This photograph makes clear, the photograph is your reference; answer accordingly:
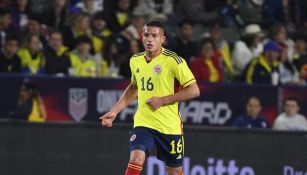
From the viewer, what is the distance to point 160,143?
10594 mm

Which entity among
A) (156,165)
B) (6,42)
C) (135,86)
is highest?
(6,42)

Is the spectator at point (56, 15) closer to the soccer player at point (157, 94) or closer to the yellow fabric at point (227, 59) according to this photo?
the yellow fabric at point (227, 59)

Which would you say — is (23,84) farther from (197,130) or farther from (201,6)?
(201,6)

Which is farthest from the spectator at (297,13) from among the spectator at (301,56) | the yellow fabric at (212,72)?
the yellow fabric at (212,72)

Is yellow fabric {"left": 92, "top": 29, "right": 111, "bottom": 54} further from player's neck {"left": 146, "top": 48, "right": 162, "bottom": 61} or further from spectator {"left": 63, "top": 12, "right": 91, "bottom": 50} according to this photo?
player's neck {"left": 146, "top": 48, "right": 162, "bottom": 61}

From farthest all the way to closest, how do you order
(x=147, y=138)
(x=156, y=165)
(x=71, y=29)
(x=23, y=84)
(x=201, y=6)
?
(x=201, y=6) → (x=71, y=29) → (x=23, y=84) → (x=156, y=165) → (x=147, y=138)

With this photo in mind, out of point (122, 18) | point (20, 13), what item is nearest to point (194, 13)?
point (122, 18)

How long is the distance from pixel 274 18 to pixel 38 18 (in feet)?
18.2

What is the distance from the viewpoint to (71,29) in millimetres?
17578

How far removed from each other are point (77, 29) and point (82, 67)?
109cm

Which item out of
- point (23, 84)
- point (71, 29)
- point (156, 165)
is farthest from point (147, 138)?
point (71, 29)

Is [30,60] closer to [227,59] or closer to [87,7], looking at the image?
[87,7]

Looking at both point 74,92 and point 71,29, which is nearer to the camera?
point 74,92

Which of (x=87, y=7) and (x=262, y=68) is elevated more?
(x=87, y=7)
